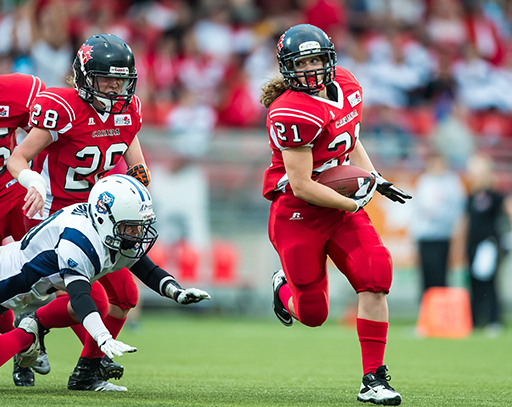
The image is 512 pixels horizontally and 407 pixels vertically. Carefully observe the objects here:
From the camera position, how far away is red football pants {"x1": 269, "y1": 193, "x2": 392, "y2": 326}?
169 inches

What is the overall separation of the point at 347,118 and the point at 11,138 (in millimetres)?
2002

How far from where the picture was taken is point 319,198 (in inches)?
166

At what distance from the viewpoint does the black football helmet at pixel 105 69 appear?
4379 millimetres

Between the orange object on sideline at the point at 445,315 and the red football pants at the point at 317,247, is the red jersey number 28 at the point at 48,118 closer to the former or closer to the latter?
the red football pants at the point at 317,247

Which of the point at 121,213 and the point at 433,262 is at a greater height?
the point at 433,262

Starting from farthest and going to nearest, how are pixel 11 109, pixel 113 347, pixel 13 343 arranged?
1. pixel 11 109
2. pixel 13 343
3. pixel 113 347

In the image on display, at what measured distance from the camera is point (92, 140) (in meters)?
4.57

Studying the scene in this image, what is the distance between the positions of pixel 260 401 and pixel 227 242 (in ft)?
21.1

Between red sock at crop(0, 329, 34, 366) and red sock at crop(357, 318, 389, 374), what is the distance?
5.49 ft

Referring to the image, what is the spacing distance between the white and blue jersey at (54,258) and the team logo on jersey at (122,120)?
0.62 meters

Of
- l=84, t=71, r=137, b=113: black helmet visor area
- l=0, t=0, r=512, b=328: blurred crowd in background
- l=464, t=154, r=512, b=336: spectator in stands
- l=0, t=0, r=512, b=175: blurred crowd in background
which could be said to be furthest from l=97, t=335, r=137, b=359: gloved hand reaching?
l=464, t=154, r=512, b=336: spectator in stands

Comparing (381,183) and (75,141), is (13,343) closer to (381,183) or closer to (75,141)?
(75,141)

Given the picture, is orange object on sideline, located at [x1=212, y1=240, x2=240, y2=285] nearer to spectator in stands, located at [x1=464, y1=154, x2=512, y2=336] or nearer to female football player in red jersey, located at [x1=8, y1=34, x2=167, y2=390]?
spectator in stands, located at [x1=464, y1=154, x2=512, y2=336]

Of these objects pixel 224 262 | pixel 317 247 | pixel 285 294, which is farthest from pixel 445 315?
pixel 317 247
